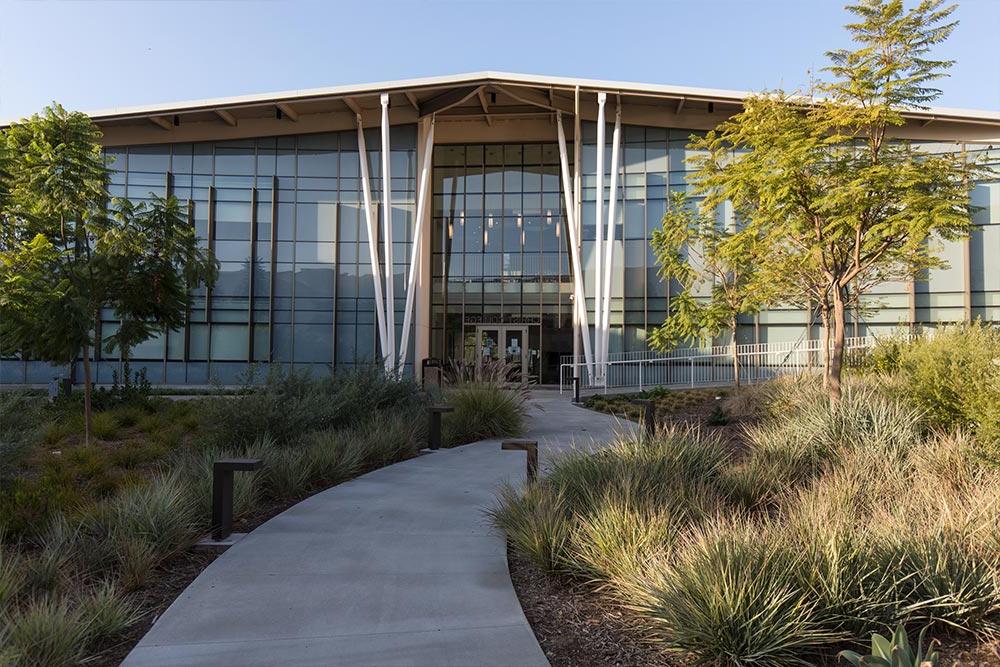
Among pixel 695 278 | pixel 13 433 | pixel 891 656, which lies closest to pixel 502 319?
pixel 695 278

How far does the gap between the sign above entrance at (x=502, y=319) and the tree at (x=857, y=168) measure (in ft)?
58.8

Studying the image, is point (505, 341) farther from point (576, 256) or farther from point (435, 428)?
point (435, 428)

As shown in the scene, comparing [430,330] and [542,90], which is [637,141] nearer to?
[542,90]

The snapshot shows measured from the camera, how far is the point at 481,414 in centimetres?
1234

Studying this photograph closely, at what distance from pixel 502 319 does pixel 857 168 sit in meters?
20.0

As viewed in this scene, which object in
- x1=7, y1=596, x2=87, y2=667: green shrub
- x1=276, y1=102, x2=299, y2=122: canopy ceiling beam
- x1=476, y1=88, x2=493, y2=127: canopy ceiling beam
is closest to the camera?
x1=7, y1=596, x2=87, y2=667: green shrub

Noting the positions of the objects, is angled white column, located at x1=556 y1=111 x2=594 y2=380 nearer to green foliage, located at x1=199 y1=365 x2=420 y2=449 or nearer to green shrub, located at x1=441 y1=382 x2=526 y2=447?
green shrub, located at x1=441 y1=382 x2=526 y2=447

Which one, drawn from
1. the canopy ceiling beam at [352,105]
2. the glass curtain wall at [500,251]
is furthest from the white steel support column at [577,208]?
the canopy ceiling beam at [352,105]

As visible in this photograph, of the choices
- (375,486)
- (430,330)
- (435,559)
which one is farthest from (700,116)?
(435,559)

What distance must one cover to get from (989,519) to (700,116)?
25.0 m

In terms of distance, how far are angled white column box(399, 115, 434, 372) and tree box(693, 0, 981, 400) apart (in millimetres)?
16074

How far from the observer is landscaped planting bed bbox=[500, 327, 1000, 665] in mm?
3570

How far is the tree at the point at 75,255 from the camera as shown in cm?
1284

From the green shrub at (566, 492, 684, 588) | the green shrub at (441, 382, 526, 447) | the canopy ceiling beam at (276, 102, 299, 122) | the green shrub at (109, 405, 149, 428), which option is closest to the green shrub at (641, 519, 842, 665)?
the green shrub at (566, 492, 684, 588)
